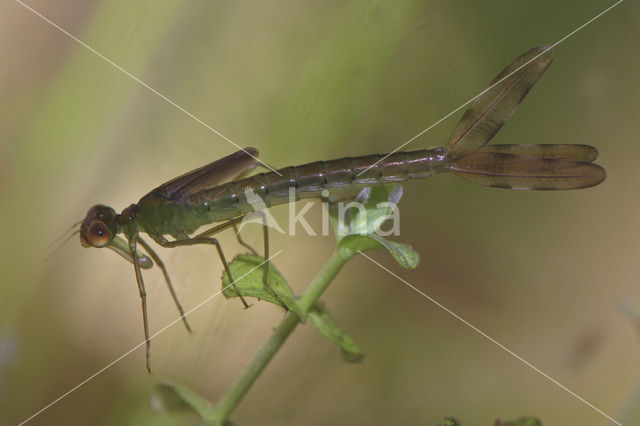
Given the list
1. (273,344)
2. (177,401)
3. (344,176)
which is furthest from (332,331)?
(344,176)

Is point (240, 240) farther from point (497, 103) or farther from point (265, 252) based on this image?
point (497, 103)

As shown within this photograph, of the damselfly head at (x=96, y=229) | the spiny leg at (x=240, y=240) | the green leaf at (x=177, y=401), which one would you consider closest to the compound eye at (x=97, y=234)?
the damselfly head at (x=96, y=229)

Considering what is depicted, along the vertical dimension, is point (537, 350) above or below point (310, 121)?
below

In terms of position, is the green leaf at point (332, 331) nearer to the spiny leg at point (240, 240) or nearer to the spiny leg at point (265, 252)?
the spiny leg at point (265, 252)

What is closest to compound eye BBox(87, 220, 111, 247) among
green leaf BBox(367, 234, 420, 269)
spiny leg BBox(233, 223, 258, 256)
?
spiny leg BBox(233, 223, 258, 256)

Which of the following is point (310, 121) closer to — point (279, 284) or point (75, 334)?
point (279, 284)

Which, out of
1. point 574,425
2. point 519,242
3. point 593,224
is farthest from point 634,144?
point 574,425
